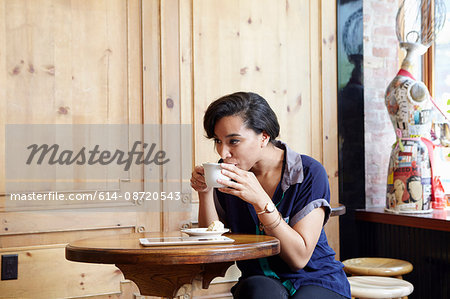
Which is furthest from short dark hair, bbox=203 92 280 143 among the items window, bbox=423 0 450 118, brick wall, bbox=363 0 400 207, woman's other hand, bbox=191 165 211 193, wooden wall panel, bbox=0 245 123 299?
window, bbox=423 0 450 118

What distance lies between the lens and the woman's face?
1921mm

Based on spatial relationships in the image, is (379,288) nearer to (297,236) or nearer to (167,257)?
(297,236)

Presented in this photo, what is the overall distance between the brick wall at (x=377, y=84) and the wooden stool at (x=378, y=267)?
928 mm

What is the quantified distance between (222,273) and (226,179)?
12.3 inches

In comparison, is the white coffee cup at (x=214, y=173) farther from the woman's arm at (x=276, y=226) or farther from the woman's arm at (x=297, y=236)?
the woman's arm at (x=297, y=236)

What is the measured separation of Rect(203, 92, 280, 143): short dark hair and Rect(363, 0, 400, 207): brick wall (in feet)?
6.90

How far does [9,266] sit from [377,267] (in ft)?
6.37

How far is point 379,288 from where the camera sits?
7.81 feet

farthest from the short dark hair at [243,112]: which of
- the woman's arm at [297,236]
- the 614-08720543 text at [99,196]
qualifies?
the 614-08720543 text at [99,196]

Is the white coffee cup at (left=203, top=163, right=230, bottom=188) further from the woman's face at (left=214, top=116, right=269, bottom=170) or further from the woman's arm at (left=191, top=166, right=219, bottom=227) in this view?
the woman's arm at (left=191, top=166, right=219, bottom=227)

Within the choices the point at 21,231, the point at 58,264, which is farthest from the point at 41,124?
the point at 58,264

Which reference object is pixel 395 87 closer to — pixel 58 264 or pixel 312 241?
pixel 312 241

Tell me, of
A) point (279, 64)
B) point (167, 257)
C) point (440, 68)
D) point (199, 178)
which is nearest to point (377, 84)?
point (440, 68)

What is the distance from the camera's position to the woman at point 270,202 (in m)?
1.75
